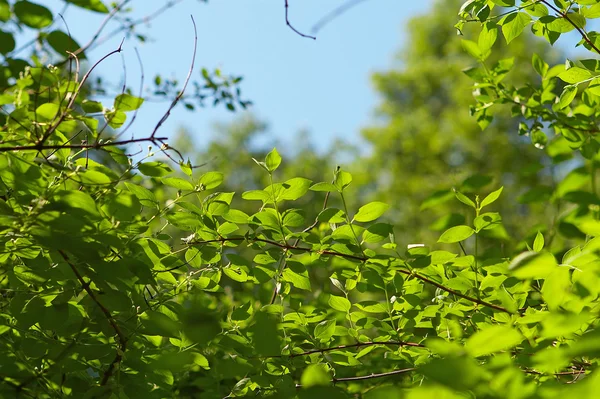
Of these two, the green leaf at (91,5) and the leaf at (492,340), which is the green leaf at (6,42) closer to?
the green leaf at (91,5)

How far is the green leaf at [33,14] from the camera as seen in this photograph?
4.06 ft

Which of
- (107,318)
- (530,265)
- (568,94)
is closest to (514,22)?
(568,94)

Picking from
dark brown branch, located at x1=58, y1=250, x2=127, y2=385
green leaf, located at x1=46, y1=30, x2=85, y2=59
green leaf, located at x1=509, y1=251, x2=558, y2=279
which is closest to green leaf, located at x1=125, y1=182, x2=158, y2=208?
dark brown branch, located at x1=58, y1=250, x2=127, y2=385

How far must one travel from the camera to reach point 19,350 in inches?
50.9

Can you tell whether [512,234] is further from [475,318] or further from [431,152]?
[475,318]

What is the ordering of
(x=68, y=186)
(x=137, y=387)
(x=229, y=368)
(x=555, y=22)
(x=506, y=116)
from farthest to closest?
(x=506, y=116)
(x=555, y=22)
(x=137, y=387)
(x=68, y=186)
(x=229, y=368)

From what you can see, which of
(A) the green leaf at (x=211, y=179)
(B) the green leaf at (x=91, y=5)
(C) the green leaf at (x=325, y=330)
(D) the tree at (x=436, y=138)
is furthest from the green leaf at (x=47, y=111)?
(D) the tree at (x=436, y=138)

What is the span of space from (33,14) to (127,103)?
28 cm

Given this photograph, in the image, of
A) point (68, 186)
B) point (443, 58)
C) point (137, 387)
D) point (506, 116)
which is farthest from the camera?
point (443, 58)

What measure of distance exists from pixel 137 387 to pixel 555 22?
1397 mm

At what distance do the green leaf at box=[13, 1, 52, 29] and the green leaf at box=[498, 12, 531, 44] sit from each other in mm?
1110

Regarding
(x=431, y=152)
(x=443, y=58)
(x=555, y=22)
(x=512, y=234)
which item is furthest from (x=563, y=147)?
(x=443, y=58)

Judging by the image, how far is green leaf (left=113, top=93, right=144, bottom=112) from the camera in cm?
121

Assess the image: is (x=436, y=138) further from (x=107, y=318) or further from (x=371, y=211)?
(x=107, y=318)
